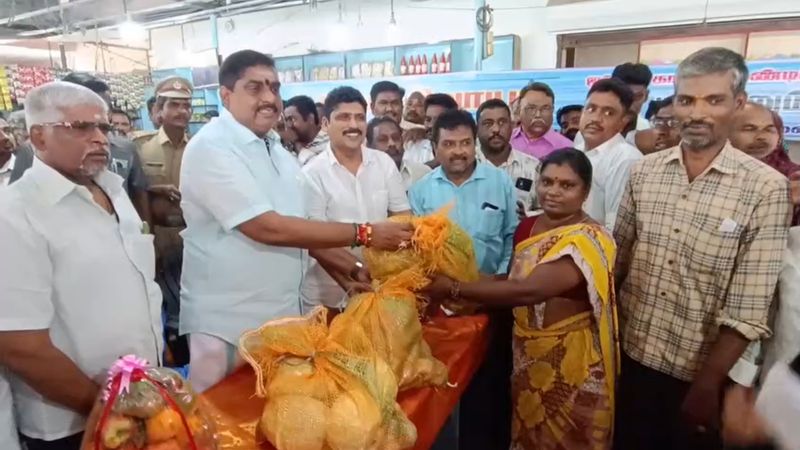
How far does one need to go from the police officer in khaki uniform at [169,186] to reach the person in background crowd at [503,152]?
6.01 ft

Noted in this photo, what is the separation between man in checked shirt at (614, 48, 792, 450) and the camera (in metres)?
1.62

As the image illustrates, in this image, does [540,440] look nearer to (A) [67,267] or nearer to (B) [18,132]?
(A) [67,267]

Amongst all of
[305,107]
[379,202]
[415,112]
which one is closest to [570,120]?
[415,112]

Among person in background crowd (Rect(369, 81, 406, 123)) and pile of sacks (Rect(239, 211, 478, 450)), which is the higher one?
person in background crowd (Rect(369, 81, 406, 123))

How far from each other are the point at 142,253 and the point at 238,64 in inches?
29.1

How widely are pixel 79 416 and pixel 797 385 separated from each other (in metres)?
1.66

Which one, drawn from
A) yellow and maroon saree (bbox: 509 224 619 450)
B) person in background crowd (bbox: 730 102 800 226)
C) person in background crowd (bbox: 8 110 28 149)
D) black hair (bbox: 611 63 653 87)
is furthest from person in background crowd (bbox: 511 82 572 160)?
person in background crowd (bbox: 8 110 28 149)

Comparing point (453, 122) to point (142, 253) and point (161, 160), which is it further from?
point (161, 160)

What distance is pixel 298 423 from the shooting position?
1074mm

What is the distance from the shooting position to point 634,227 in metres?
2.00

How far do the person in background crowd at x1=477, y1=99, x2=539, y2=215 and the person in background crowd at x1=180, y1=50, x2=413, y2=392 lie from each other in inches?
A: 62.4

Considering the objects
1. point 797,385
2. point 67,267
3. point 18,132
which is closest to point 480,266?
point 797,385

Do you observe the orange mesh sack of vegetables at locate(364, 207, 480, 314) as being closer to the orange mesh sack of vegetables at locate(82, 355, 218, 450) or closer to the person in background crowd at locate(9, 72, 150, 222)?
the orange mesh sack of vegetables at locate(82, 355, 218, 450)

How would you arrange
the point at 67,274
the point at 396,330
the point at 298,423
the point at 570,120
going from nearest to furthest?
the point at 298,423 < the point at 67,274 < the point at 396,330 < the point at 570,120
